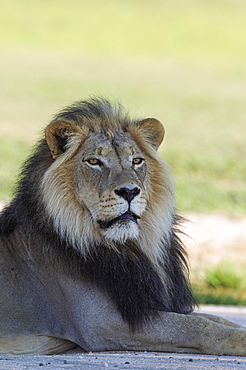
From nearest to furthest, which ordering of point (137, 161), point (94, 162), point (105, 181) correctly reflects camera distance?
point (105, 181)
point (94, 162)
point (137, 161)

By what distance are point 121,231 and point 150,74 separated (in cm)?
3263

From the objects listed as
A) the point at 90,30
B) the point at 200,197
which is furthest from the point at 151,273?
the point at 90,30

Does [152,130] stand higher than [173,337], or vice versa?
→ [152,130]

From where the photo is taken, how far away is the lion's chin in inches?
188

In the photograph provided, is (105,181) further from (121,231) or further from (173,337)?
(173,337)

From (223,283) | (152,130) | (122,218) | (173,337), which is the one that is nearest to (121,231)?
(122,218)

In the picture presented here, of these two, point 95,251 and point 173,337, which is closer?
point 173,337

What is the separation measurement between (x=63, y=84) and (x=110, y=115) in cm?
2666

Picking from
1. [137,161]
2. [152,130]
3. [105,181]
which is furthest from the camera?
[152,130]

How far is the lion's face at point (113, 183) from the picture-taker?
4754 mm

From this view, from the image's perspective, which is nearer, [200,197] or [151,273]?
[151,273]

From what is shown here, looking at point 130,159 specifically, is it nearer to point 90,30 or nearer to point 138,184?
point 138,184

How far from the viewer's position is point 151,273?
5016 millimetres

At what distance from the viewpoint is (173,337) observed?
4.72m
